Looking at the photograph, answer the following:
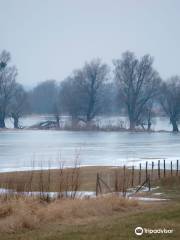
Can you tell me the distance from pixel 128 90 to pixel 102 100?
28.4 feet

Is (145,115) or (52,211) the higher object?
(145,115)

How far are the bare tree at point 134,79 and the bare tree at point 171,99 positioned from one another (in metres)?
2.50

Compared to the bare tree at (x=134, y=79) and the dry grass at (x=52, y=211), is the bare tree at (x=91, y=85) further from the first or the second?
the dry grass at (x=52, y=211)

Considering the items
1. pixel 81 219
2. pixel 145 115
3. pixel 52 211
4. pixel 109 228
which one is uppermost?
pixel 145 115

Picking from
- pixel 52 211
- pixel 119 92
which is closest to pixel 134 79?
pixel 119 92

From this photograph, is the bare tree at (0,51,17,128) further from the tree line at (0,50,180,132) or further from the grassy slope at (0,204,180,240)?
the grassy slope at (0,204,180,240)

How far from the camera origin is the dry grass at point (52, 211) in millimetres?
14554

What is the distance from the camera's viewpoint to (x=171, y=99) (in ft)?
405

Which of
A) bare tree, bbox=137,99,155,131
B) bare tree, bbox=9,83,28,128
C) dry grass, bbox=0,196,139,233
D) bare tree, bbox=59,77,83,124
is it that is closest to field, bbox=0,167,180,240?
dry grass, bbox=0,196,139,233

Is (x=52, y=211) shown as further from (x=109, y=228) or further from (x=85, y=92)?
(x=85, y=92)

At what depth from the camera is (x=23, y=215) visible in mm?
14828

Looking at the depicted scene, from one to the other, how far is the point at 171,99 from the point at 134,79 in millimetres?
9161

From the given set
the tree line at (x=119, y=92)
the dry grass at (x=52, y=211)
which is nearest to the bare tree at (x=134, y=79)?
the tree line at (x=119, y=92)

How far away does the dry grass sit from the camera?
1455 centimetres
